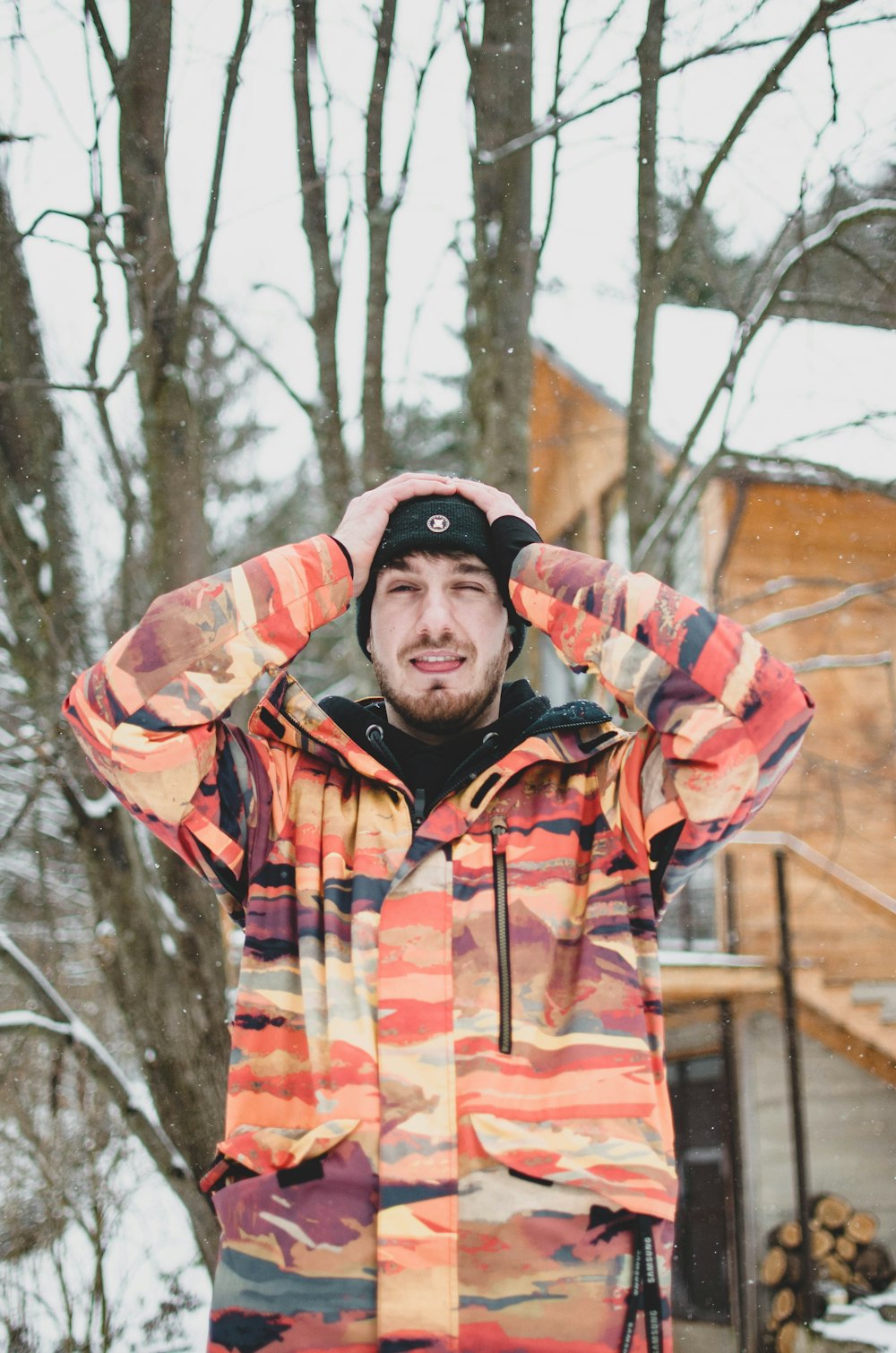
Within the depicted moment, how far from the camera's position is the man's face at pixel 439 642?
1.82m

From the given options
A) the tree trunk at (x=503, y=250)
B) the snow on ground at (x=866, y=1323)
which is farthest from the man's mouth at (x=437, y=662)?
the snow on ground at (x=866, y=1323)

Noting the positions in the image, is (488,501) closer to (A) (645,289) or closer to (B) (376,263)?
(B) (376,263)

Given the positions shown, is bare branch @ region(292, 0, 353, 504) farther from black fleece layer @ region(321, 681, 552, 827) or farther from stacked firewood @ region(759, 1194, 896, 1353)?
stacked firewood @ region(759, 1194, 896, 1353)

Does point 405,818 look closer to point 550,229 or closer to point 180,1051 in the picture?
point 180,1051

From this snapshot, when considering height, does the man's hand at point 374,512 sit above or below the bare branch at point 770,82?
below

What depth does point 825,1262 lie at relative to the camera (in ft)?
19.9

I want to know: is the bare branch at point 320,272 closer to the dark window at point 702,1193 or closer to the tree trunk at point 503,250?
the tree trunk at point 503,250

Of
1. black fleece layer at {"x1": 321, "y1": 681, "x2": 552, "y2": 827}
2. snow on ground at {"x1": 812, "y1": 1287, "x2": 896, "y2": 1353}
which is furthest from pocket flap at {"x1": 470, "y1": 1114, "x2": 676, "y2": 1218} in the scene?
snow on ground at {"x1": 812, "y1": 1287, "x2": 896, "y2": 1353}

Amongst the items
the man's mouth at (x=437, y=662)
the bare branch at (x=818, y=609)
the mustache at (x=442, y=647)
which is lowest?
the bare branch at (x=818, y=609)

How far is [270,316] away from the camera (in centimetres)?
473

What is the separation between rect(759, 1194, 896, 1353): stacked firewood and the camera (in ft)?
19.3

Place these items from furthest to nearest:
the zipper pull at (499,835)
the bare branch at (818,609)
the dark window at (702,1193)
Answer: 1. the dark window at (702,1193)
2. the bare branch at (818,609)
3. the zipper pull at (499,835)

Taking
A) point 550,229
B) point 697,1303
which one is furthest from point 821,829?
point 550,229

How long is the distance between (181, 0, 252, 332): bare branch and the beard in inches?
81.4
